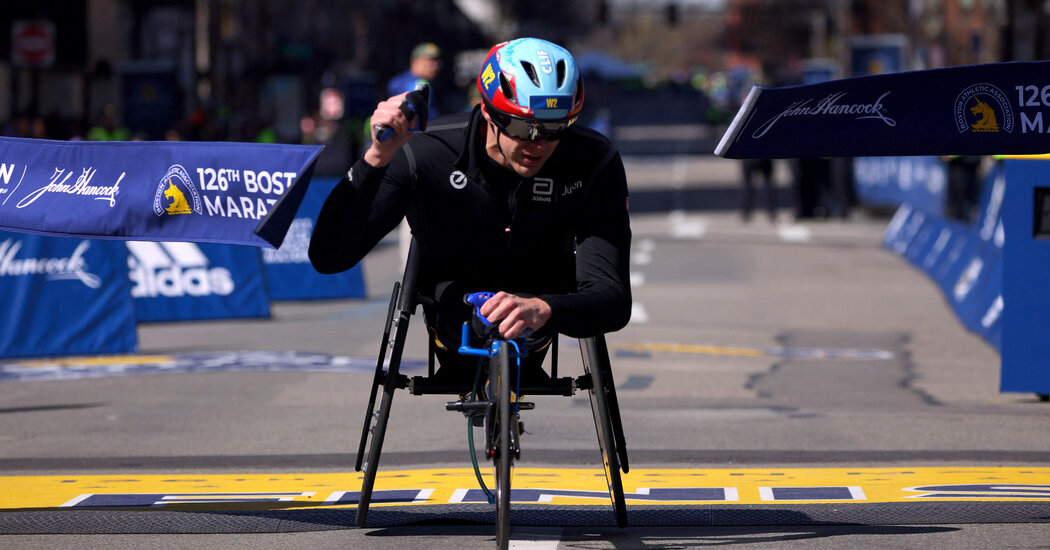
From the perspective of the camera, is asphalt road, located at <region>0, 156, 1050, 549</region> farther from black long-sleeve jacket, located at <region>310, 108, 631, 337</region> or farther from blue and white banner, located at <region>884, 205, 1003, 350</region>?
black long-sleeve jacket, located at <region>310, 108, 631, 337</region>

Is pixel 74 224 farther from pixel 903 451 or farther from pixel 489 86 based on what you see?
pixel 903 451

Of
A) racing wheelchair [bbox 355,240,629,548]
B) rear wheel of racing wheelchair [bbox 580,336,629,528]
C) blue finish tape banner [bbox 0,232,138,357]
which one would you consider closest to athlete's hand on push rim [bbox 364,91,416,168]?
→ racing wheelchair [bbox 355,240,629,548]

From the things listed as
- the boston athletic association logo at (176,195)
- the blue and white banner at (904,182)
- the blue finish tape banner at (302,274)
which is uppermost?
the boston athletic association logo at (176,195)

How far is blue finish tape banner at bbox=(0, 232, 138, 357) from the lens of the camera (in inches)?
500

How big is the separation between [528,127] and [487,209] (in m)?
0.37

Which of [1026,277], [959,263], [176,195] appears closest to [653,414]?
[1026,277]

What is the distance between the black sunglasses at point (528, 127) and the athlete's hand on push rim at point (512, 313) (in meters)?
0.58

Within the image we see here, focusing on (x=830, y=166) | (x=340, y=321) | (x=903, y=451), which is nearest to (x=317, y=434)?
(x=903, y=451)

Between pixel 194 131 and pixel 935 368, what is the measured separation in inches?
872

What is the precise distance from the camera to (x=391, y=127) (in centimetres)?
549

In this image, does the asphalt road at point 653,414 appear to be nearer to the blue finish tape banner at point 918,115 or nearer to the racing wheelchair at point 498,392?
the racing wheelchair at point 498,392

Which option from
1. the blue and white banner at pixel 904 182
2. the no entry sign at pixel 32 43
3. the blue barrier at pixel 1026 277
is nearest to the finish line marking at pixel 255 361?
the blue barrier at pixel 1026 277

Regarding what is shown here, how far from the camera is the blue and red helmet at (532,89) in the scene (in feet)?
18.0

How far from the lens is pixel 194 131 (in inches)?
1261
